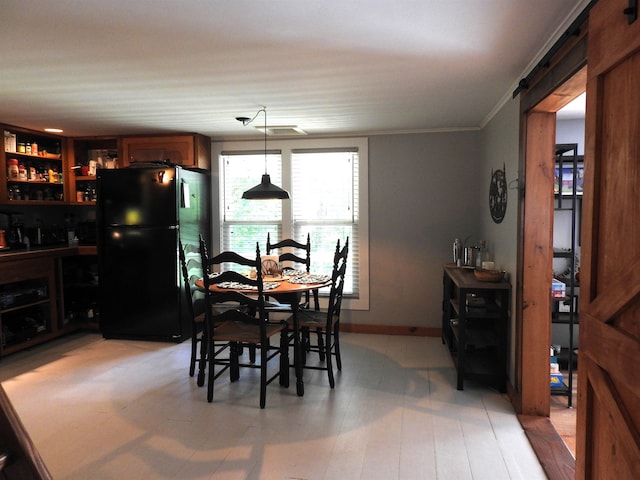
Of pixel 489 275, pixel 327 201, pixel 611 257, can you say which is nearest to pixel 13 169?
pixel 327 201

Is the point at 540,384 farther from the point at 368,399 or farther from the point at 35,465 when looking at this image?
the point at 35,465

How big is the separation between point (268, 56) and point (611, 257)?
6.23 ft

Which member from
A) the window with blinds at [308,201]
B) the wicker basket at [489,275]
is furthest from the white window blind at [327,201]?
the wicker basket at [489,275]

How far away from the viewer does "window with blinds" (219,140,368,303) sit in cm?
482

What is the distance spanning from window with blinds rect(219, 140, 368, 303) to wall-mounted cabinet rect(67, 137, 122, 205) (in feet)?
4.13

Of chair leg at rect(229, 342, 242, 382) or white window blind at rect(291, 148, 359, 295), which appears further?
white window blind at rect(291, 148, 359, 295)

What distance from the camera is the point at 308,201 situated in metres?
4.91

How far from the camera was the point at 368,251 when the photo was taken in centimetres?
479

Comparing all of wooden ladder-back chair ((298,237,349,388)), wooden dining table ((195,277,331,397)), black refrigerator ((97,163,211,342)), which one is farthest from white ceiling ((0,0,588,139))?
wooden dining table ((195,277,331,397))

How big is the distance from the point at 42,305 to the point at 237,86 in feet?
10.5

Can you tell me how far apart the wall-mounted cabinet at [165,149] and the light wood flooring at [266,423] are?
211 centimetres

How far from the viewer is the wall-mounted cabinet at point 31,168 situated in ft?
14.0

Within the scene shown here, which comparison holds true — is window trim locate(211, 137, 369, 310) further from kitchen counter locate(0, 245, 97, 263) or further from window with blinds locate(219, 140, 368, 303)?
kitchen counter locate(0, 245, 97, 263)

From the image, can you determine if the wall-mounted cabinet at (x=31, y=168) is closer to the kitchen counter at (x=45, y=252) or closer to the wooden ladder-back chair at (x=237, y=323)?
the kitchen counter at (x=45, y=252)
